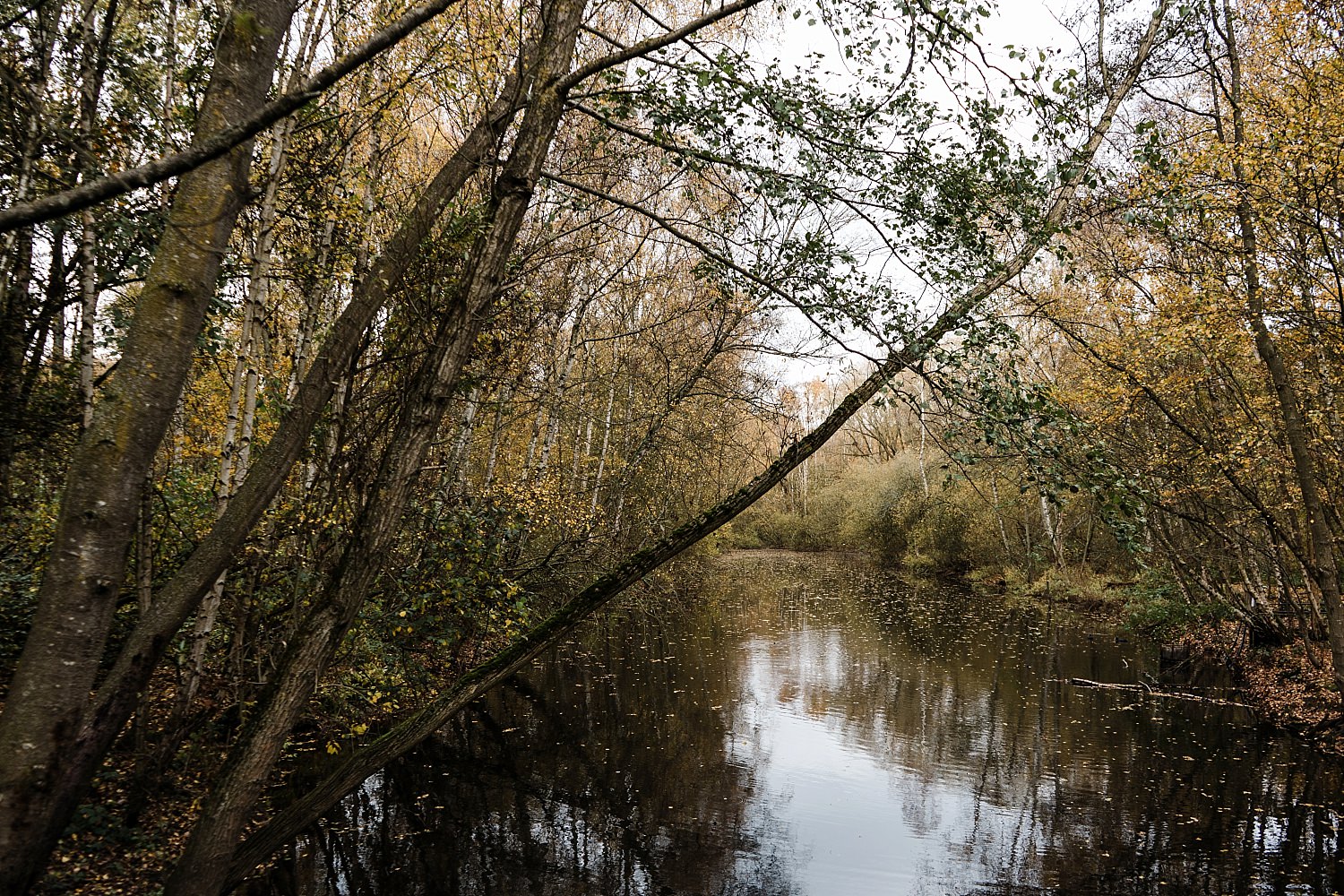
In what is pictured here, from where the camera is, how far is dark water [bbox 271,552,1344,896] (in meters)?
6.27

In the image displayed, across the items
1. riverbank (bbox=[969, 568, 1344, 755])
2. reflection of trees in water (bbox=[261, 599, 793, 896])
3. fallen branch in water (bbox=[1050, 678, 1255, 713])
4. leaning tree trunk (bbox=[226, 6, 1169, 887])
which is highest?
leaning tree trunk (bbox=[226, 6, 1169, 887])

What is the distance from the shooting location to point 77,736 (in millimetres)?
2701

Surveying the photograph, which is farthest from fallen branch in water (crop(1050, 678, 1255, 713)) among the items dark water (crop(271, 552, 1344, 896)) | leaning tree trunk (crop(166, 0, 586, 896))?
leaning tree trunk (crop(166, 0, 586, 896))

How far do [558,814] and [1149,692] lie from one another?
32.9 ft

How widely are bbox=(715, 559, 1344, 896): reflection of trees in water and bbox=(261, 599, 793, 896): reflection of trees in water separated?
6.68 feet

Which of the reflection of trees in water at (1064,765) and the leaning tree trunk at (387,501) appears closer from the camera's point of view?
the leaning tree trunk at (387,501)

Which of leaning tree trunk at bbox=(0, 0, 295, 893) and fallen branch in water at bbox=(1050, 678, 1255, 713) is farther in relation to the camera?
fallen branch in water at bbox=(1050, 678, 1255, 713)

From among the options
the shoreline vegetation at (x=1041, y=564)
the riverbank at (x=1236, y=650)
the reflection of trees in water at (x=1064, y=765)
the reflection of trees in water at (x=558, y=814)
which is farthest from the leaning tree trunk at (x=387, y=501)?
the riverbank at (x=1236, y=650)

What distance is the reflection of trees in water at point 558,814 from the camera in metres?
6.00

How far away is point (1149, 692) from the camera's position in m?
11.9

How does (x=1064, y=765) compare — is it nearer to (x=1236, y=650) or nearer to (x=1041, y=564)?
(x=1236, y=650)

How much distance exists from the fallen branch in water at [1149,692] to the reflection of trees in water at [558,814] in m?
6.33

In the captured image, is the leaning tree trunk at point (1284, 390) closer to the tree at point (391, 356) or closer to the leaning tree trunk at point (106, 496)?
the tree at point (391, 356)

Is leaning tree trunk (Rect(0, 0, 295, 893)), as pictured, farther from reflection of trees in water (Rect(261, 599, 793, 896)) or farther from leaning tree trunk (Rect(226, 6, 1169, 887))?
reflection of trees in water (Rect(261, 599, 793, 896))
